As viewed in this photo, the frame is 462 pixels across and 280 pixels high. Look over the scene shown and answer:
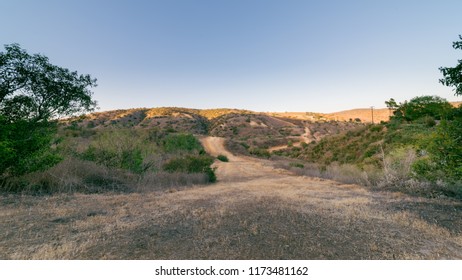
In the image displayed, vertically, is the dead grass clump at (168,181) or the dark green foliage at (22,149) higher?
the dark green foliage at (22,149)

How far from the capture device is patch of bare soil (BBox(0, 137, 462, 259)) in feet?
12.8

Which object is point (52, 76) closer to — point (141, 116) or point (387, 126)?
point (387, 126)

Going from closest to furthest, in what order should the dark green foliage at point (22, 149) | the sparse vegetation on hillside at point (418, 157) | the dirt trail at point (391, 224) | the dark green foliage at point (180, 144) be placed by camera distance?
the dirt trail at point (391, 224) < the sparse vegetation on hillside at point (418, 157) < the dark green foliage at point (22, 149) < the dark green foliage at point (180, 144)

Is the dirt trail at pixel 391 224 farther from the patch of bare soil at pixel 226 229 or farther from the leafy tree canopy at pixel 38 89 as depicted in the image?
the leafy tree canopy at pixel 38 89

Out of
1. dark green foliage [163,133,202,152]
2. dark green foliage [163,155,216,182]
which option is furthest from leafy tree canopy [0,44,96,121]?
dark green foliage [163,133,202,152]

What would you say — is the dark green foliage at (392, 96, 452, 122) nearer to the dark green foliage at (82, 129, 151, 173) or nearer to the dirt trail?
the dirt trail

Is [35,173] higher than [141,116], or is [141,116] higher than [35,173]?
[141,116]

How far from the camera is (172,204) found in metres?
7.39

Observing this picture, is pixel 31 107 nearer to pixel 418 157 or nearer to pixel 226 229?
pixel 226 229

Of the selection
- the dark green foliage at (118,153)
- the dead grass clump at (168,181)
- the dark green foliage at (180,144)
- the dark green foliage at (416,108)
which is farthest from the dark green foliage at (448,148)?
the dark green foliage at (180,144)

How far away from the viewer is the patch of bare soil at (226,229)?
3.90 meters
